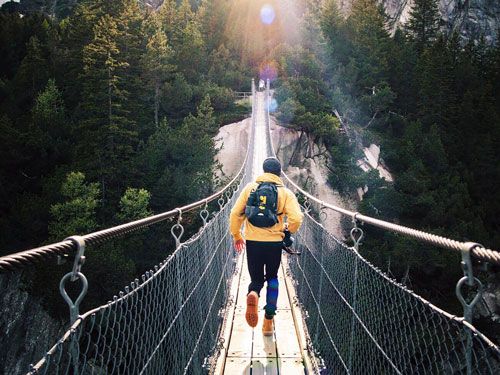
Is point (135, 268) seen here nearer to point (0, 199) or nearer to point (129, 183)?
point (129, 183)

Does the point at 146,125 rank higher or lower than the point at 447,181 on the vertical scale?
higher

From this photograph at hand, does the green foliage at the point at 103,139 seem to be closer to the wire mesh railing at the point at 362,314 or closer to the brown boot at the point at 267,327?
the brown boot at the point at 267,327

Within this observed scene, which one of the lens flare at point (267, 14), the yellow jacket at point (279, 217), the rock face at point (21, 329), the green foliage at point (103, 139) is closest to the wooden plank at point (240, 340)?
the yellow jacket at point (279, 217)

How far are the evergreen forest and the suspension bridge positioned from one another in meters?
12.4

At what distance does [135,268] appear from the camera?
16094 mm

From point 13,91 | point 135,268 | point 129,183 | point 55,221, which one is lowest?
point 135,268

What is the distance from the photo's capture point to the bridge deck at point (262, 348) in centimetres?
270

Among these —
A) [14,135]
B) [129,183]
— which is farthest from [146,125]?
[14,135]

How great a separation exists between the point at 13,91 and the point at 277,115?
15.0 metres

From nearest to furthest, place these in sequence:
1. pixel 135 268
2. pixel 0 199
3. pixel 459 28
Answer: pixel 135 268 < pixel 0 199 < pixel 459 28

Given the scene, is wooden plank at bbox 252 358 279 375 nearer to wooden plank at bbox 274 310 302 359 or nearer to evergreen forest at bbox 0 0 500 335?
wooden plank at bbox 274 310 302 359

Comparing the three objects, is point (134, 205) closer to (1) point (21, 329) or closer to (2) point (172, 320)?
(1) point (21, 329)

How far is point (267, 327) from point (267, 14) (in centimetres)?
3729

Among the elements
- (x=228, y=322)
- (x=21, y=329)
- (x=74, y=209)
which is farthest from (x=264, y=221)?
(x=74, y=209)
